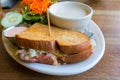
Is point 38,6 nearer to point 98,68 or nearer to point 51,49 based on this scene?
point 51,49

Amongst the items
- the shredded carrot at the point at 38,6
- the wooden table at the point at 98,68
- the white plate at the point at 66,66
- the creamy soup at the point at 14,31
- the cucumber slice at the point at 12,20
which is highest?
the shredded carrot at the point at 38,6

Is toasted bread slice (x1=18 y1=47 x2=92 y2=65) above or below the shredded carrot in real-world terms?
below

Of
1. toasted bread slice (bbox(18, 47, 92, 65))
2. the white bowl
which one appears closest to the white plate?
toasted bread slice (bbox(18, 47, 92, 65))

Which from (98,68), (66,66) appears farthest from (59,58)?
A: (98,68)

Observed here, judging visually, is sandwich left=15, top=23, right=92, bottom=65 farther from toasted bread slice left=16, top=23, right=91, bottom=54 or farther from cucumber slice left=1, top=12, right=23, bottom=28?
cucumber slice left=1, top=12, right=23, bottom=28

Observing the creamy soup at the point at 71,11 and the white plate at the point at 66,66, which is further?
the creamy soup at the point at 71,11

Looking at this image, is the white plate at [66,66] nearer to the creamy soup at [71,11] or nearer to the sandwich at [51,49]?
the sandwich at [51,49]

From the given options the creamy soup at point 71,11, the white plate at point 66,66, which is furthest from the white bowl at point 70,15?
the white plate at point 66,66
